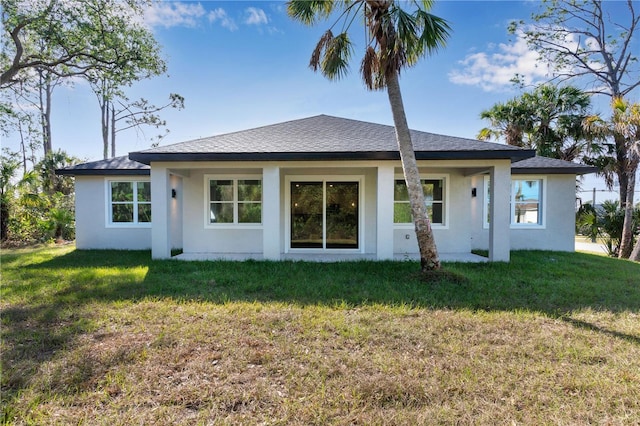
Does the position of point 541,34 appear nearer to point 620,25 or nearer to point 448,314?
point 620,25

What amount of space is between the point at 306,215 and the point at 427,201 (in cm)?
415

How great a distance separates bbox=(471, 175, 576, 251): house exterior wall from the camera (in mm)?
11062

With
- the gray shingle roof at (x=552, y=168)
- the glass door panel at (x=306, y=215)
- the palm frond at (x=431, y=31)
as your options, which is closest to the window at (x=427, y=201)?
the glass door panel at (x=306, y=215)

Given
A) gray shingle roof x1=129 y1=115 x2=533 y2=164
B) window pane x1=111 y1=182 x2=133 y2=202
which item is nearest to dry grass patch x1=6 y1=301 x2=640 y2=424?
gray shingle roof x1=129 y1=115 x2=533 y2=164

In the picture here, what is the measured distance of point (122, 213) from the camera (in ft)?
37.1

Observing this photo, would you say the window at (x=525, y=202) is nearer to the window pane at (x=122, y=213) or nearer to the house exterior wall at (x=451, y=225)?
the house exterior wall at (x=451, y=225)

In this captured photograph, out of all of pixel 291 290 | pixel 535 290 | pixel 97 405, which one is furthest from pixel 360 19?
pixel 97 405

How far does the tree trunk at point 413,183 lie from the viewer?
6992 mm

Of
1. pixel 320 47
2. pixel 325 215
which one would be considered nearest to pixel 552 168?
pixel 325 215

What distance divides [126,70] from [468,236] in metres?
17.2

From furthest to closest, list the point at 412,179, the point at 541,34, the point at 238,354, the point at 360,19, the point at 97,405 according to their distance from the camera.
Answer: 1. the point at 541,34
2. the point at 360,19
3. the point at 412,179
4. the point at 238,354
5. the point at 97,405

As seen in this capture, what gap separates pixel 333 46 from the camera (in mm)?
7547

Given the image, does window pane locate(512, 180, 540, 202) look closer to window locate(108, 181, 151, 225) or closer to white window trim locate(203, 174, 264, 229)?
white window trim locate(203, 174, 264, 229)

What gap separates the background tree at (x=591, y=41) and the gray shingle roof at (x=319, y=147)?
13653mm
